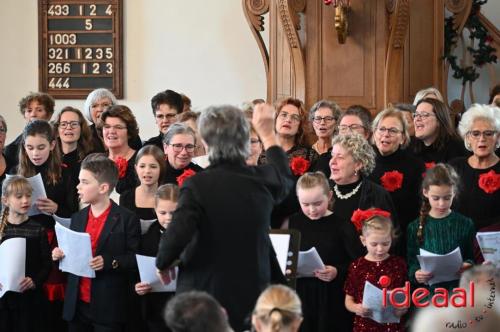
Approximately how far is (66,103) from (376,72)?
335 cm

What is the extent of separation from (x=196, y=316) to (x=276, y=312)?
320 mm

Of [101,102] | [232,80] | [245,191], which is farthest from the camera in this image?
[232,80]

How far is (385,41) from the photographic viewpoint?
7.02 meters

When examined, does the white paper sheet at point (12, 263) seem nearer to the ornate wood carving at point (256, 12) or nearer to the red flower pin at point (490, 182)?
the red flower pin at point (490, 182)

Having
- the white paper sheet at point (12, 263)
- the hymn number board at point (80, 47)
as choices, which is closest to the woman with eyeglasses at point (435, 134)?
the white paper sheet at point (12, 263)

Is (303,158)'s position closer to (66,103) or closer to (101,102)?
(101,102)

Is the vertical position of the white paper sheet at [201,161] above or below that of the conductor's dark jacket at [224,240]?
above

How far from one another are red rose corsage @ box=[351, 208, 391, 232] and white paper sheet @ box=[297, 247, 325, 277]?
0.28m

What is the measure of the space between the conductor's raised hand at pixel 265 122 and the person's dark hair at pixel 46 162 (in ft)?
7.24

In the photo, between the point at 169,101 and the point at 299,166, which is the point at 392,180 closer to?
the point at 299,166

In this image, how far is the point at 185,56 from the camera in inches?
354

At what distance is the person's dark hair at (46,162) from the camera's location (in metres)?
5.36

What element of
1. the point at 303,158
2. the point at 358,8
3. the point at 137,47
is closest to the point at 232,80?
the point at 137,47

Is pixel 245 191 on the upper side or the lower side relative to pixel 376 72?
lower
